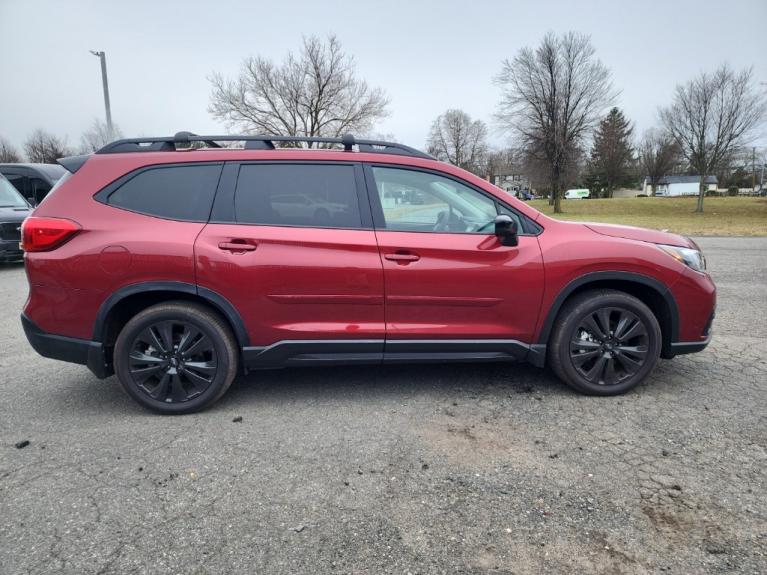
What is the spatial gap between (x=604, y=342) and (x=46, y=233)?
388cm

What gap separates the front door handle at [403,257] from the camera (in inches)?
128

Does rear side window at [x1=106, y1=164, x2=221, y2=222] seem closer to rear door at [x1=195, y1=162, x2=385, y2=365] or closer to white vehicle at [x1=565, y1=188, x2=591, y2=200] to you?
rear door at [x1=195, y1=162, x2=385, y2=365]

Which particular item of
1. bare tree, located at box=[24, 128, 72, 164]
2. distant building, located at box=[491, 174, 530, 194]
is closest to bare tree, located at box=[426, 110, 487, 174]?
distant building, located at box=[491, 174, 530, 194]

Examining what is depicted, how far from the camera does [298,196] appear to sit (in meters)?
3.35

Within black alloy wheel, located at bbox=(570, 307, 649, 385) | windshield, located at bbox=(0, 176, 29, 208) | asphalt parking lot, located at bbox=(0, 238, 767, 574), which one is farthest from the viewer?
windshield, located at bbox=(0, 176, 29, 208)

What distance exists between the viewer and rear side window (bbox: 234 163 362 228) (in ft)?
10.8

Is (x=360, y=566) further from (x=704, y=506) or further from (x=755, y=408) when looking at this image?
(x=755, y=408)

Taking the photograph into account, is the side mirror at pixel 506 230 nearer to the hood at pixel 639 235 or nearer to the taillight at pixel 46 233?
the hood at pixel 639 235

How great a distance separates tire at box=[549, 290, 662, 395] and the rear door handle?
2.22 m

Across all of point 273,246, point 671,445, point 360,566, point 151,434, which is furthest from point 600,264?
point 151,434

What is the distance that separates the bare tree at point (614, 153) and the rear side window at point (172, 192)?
7701 centimetres

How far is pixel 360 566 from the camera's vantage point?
Answer: 195 centimetres

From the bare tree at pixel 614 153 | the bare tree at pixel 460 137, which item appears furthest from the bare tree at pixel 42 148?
the bare tree at pixel 614 153

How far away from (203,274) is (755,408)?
12.6 ft
